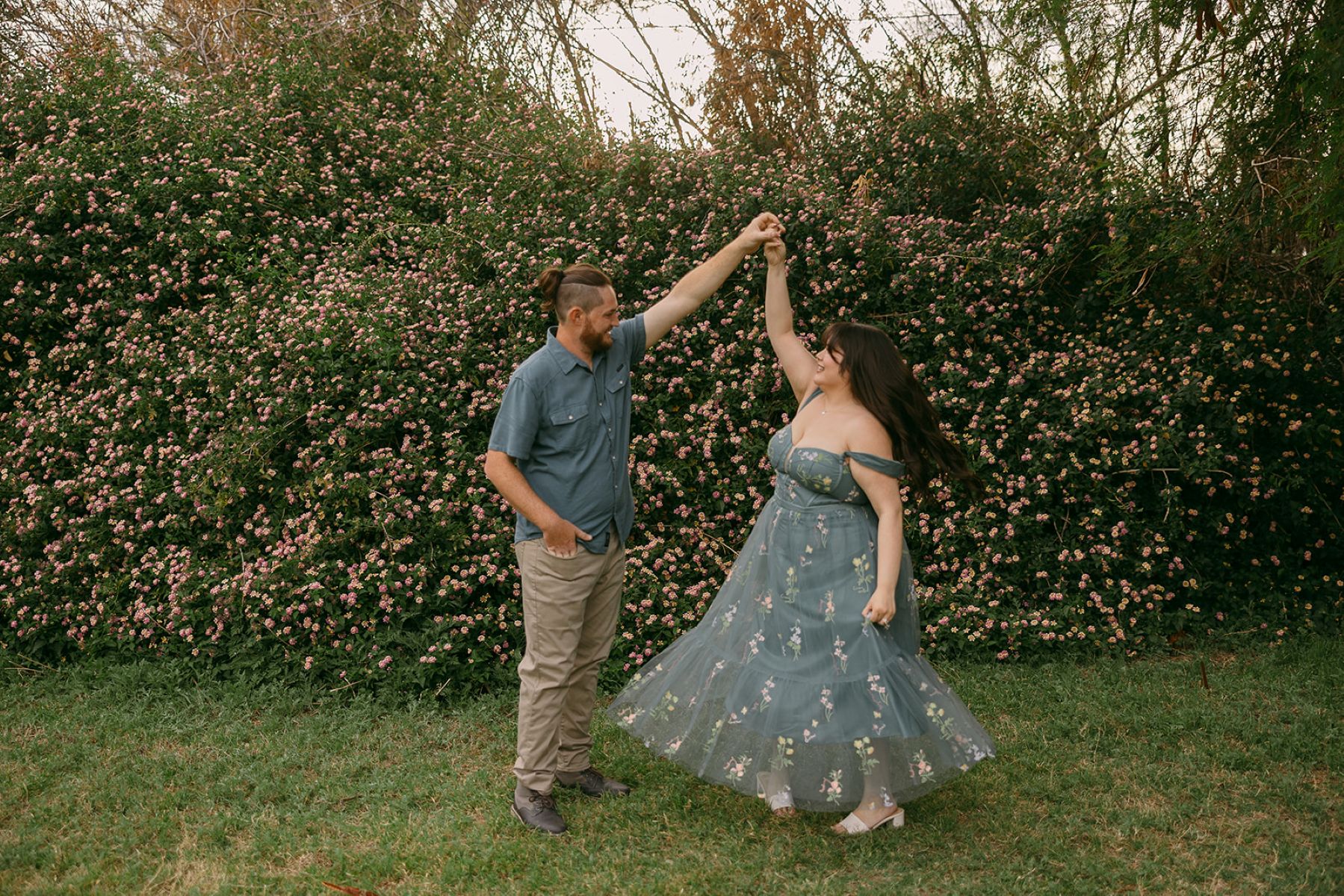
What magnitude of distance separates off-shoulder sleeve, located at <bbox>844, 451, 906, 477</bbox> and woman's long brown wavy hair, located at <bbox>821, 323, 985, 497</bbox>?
3.9 inches

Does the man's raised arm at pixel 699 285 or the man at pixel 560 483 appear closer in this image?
the man at pixel 560 483

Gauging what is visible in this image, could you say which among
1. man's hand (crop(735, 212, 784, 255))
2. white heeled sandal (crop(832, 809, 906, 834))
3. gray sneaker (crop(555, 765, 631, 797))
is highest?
man's hand (crop(735, 212, 784, 255))

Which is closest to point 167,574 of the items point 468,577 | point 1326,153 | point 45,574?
point 45,574

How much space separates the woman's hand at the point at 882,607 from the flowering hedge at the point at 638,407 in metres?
2.03

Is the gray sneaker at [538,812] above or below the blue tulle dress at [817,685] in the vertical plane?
below

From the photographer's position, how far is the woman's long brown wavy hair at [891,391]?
353cm

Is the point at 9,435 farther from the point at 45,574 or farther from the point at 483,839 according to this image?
the point at 483,839

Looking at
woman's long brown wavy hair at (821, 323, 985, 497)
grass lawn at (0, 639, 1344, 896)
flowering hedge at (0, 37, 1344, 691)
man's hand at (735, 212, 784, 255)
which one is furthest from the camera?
flowering hedge at (0, 37, 1344, 691)

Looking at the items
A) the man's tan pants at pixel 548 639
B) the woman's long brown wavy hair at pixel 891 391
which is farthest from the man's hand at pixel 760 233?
the man's tan pants at pixel 548 639

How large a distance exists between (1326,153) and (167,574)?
248 inches

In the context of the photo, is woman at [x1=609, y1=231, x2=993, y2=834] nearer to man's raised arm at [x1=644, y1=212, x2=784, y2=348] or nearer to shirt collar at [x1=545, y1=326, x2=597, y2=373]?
man's raised arm at [x1=644, y1=212, x2=784, y2=348]

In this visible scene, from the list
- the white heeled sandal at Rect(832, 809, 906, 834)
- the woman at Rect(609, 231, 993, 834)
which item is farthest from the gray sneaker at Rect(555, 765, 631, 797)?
the white heeled sandal at Rect(832, 809, 906, 834)

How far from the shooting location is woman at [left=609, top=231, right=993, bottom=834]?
3.40 m

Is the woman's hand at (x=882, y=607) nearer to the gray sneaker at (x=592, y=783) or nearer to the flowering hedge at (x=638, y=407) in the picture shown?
the gray sneaker at (x=592, y=783)
